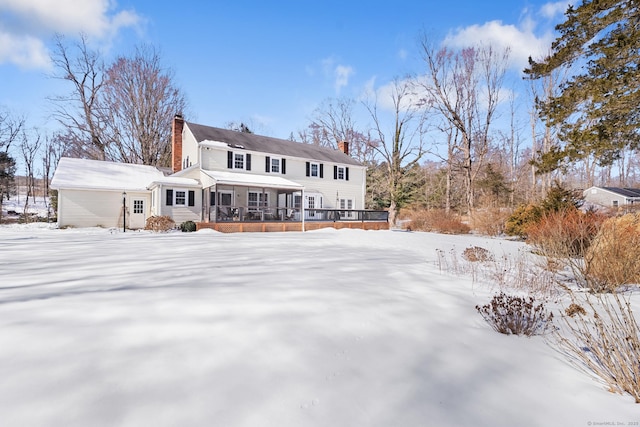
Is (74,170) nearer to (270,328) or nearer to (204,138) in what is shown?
(204,138)

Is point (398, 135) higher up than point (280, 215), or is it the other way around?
point (398, 135)

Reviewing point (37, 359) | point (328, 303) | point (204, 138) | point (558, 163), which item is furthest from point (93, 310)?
point (204, 138)

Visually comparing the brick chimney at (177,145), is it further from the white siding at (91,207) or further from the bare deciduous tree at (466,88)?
the bare deciduous tree at (466,88)

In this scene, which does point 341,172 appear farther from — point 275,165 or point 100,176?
point 100,176

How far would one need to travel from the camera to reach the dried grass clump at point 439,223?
54.8ft

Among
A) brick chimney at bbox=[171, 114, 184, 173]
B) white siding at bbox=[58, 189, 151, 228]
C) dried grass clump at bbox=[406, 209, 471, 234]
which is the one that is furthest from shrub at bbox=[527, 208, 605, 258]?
brick chimney at bbox=[171, 114, 184, 173]

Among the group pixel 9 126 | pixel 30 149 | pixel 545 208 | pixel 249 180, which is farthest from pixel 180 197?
pixel 30 149

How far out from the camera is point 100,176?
60.1ft

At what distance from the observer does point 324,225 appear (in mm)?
18062

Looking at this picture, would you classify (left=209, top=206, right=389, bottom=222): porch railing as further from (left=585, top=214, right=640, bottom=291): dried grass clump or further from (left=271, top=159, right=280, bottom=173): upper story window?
(left=585, top=214, right=640, bottom=291): dried grass clump

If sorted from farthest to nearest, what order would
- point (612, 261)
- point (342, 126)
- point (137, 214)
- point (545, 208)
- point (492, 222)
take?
1. point (342, 126)
2. point (137, 214)
3. point (492, 222)
4. point (545, 208)
5. point (612, 261)

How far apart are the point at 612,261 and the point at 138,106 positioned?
3205cm

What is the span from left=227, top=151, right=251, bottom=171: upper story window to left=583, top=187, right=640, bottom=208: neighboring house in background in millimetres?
39308

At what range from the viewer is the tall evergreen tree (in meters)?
8.48
